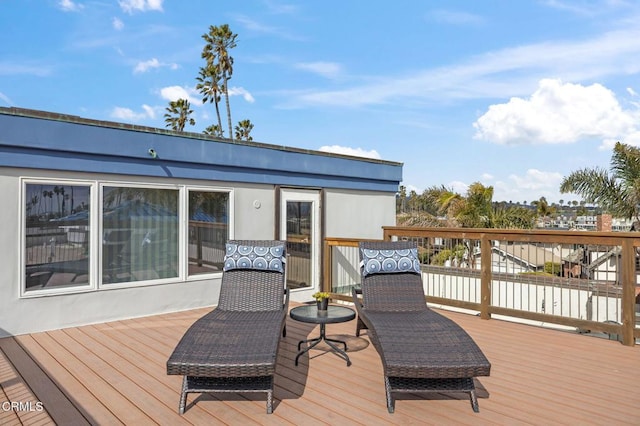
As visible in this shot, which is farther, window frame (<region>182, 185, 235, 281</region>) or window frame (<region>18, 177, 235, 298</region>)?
window frame (<region>182, 185, 235, 281</region>)

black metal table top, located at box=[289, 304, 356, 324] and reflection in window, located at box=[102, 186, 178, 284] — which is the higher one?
reflection in window, located at box=[102, 186, 178, 284]

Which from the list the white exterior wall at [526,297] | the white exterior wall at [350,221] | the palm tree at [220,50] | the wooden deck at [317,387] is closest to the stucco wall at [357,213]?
the white exterior wall at [350,221]

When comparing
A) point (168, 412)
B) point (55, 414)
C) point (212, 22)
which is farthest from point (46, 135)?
point (212, 22)

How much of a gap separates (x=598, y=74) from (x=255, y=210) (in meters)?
13.2

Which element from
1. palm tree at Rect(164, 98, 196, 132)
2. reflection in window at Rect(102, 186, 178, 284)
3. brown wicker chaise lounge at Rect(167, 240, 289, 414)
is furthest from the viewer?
palm tree at Rect(164, 98, 196, 132)

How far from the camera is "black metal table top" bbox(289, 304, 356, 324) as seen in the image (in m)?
3.83

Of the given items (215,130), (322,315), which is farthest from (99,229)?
(215,130)

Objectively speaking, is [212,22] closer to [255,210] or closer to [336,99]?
[336,99]

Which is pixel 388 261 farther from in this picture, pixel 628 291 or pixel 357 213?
pixel 357 213

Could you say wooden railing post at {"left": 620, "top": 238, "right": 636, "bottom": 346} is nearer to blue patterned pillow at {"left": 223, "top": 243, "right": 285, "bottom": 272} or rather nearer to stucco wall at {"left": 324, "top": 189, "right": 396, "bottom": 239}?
blue patterned pillow at {"left": 223, "top": 243, "right": 285, "bottom": 272}

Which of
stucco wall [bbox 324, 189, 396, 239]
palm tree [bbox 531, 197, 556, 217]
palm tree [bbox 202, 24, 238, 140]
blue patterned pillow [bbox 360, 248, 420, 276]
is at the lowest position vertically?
blue patterned pillow [bbox 360, 248, 420, 276]

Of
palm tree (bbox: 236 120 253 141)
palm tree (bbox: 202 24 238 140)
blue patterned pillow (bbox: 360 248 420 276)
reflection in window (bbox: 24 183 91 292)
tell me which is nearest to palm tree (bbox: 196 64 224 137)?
palm tree (bbox: 202 24 238 140)

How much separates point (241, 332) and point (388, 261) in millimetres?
1942

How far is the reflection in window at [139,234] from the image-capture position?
17.9 feet
